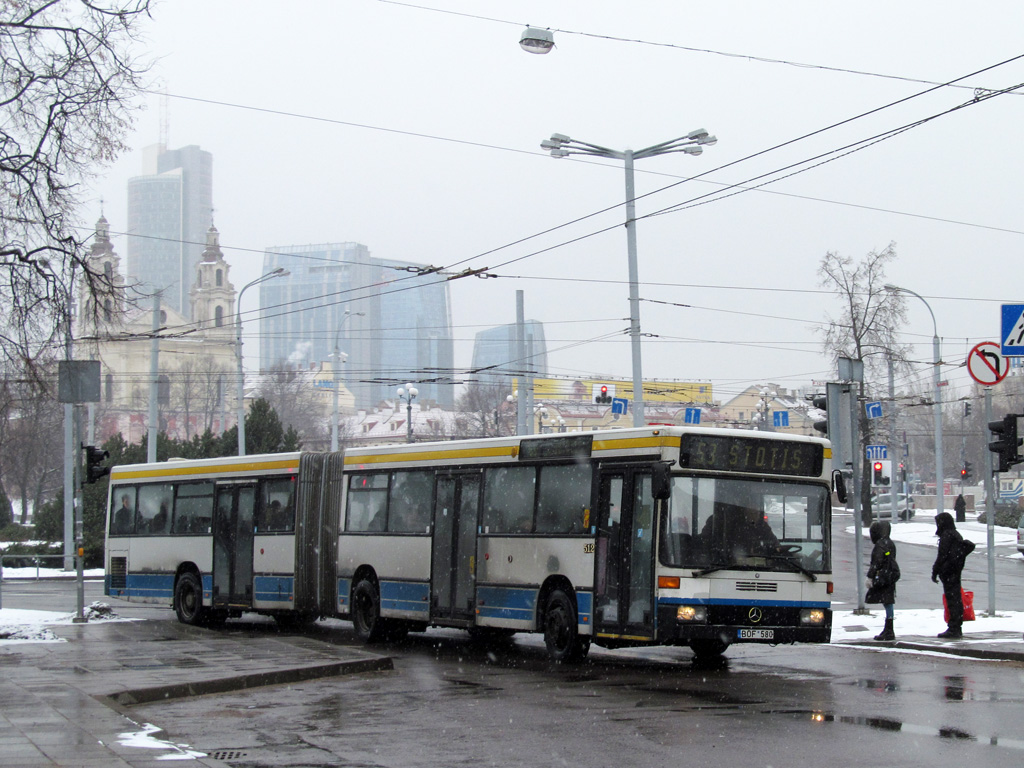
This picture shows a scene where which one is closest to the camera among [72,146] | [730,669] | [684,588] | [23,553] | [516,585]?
[684,588]

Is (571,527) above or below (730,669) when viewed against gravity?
above

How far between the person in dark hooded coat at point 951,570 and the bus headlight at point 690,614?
448cm

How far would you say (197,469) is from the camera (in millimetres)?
22734

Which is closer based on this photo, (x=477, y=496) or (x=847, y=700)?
(x=847, y=700)

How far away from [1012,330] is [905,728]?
7.75 meters

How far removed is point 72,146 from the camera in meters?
17.5

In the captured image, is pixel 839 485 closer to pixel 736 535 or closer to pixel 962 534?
pixel 736 535

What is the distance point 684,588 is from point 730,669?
1.49m

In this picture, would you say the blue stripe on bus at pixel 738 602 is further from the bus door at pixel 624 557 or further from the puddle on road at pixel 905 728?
the puddle on road at pixel 905 728

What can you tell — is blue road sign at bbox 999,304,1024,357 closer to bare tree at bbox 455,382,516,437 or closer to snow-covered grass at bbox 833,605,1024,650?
snow-covered grass at bbox 833,605,1024,650

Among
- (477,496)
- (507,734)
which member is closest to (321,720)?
(507,734)

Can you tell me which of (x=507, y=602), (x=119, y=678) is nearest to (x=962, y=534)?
(x=507, y=602)

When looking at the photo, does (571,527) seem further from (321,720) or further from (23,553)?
(23,553)

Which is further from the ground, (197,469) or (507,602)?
(197,469)
